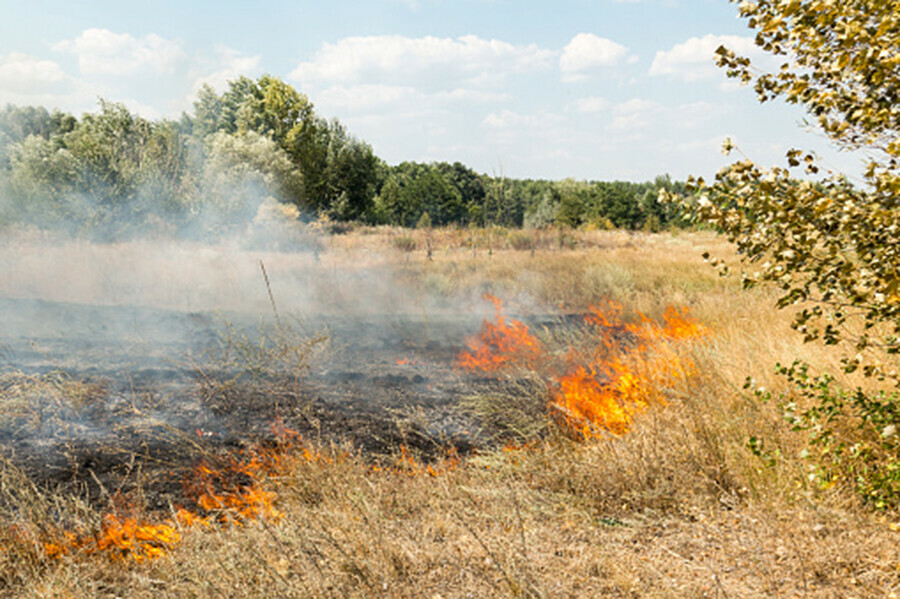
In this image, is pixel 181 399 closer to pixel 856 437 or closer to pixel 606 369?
pixel 606 369

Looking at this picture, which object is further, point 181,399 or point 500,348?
point 500,348

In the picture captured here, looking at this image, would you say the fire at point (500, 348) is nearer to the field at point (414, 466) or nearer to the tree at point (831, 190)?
the field at point (414, 466)

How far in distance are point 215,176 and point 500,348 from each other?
17.5 metres

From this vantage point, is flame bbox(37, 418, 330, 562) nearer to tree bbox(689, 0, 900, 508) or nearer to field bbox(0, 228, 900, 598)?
field bbox(0, 228, 900, 598)

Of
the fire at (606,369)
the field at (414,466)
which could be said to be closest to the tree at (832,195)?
the field at (414,466)

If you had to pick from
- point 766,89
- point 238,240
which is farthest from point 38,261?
point 766,89

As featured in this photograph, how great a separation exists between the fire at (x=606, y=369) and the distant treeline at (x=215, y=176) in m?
1.48

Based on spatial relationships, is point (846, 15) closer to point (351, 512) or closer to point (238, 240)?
point (351, 512)

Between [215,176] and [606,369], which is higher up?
[215,176]

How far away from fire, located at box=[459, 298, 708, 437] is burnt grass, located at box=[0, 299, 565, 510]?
778 millimetres

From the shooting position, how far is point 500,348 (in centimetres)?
944

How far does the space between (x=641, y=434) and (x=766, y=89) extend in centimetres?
249

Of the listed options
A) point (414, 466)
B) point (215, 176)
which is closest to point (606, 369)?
point (414, 466)

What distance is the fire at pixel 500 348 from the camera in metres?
8.31
